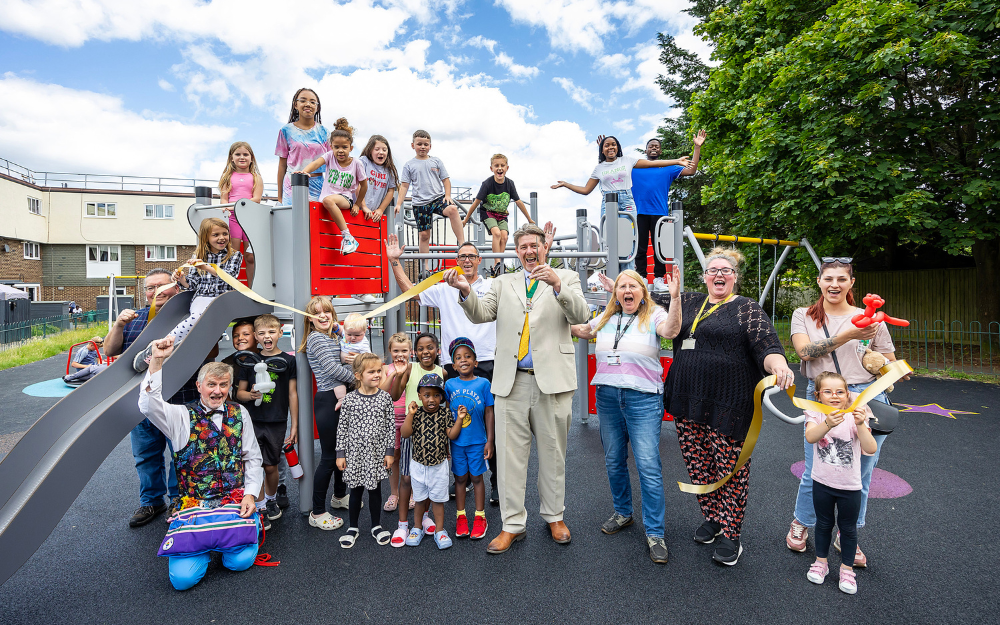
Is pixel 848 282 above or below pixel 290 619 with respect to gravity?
above

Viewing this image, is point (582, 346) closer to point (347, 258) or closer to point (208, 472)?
point (347, 258)

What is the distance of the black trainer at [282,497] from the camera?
165 inches

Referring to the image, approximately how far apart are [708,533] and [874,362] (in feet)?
4.91

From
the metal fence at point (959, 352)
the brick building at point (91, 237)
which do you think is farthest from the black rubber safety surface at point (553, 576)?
the brick building at point (91, 237)

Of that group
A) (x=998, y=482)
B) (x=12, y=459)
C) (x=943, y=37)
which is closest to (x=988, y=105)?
(x=943, y=37)

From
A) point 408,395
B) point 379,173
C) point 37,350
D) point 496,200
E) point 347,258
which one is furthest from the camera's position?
point 37,350

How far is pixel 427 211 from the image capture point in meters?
6.20

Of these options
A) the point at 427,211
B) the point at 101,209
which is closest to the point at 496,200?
the point at 427,211

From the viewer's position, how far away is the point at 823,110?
393 inches

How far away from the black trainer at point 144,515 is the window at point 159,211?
34.1 metres

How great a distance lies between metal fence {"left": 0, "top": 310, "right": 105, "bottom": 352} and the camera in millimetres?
14609

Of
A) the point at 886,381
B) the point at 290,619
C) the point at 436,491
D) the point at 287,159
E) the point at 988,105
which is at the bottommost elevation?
the point at 290,619

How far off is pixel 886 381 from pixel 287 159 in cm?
529

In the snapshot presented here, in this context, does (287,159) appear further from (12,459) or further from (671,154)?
(671,154)
